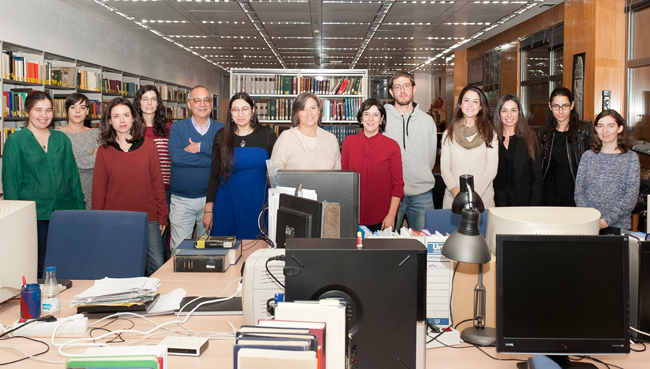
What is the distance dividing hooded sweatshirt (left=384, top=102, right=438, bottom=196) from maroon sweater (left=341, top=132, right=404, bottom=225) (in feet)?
0.85

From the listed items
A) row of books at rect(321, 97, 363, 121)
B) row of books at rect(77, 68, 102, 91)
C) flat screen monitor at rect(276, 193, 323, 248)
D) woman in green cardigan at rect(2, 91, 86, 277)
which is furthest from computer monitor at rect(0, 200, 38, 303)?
row of books at rect(77, 68, 102, 91)

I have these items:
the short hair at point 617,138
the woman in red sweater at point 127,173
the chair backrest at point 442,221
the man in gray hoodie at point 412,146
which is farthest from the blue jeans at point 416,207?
the woman in red sweater at point 127,173

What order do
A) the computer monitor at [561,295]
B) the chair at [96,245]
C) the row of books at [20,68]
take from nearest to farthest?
1. the computer monitor at [561,295]
2. the chair at [96,245]
3. the row of books at [20,68]

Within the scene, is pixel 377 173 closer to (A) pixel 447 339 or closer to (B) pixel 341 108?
(A) pixel 447 339

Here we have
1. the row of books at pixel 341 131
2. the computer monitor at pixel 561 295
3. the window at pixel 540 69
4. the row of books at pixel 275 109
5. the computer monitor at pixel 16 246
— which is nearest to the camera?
the computer monitor at pixel 561 295

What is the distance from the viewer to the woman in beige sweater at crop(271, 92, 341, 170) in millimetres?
2939

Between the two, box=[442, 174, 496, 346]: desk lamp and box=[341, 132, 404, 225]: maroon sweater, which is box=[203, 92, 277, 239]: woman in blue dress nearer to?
box=[341, 132, 404, 225]: maroon sweater

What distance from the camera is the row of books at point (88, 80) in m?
6.79

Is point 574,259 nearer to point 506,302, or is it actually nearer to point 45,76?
point 506,302

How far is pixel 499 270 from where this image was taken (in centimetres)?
144

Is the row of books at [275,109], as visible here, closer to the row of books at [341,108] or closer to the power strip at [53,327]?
the row of books at [341,108]

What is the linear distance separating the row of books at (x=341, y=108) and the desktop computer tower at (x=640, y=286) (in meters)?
4.40

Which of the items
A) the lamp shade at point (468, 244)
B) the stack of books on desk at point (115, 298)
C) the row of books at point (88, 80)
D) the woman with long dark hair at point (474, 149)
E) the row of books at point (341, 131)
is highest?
the row of books at point (88, 80)

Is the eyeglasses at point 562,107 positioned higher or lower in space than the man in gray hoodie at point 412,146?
higher
